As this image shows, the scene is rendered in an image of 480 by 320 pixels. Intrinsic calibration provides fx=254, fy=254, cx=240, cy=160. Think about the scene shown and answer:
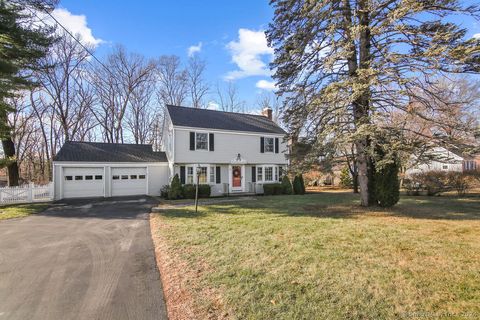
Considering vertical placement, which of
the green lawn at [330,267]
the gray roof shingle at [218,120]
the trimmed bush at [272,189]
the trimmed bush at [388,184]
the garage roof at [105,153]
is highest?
the gray roof shingle at [218,120]

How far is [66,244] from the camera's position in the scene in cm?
625

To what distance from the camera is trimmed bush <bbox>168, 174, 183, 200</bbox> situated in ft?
51.3

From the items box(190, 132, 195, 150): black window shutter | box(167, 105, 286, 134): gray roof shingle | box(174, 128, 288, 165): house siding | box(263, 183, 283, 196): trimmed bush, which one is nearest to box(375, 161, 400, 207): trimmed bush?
box(174, 128, 288, 165): house siding

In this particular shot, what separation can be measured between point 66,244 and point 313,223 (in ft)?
21.9

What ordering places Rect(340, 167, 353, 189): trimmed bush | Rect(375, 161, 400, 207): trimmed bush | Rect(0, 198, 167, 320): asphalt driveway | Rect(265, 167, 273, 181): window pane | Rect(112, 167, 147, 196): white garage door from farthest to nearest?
1. Rect(340, 167, 353, 189): trimmed bush
2. Rect(265, 167, 273, 181): window pane
3. Rect(112, 167, 147, 196): white garage door
4. Rect(375, 161, 400, 207): trimmed bush
5. Rect(0, 198, 167, 320): asphalt driveway

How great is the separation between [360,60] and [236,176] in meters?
11.8

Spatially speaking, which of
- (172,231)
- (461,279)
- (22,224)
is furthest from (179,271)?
(22,224)

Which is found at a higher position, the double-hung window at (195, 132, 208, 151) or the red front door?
the double-hung window at (195, 132, 208, 151)

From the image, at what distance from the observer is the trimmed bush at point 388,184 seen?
33.3 ft

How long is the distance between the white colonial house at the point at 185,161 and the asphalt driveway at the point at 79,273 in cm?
889

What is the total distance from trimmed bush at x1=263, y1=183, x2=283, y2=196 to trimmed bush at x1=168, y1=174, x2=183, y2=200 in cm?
611

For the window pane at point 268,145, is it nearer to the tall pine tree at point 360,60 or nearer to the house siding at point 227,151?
the house siding at point 227,151

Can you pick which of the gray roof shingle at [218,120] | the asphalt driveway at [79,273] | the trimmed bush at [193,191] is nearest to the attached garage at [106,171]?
the trimmed bush at [193,191]

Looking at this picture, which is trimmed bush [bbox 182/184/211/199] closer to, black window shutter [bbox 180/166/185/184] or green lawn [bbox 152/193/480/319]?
black window shutter [bbox 180/166/185/184]
